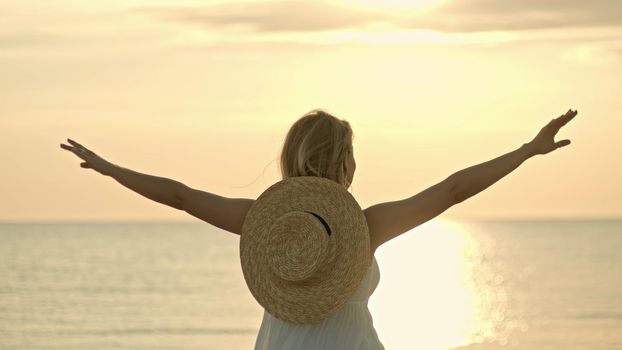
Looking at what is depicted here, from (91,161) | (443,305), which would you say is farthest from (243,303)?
(91,161)

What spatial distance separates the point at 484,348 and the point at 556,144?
26056 mm

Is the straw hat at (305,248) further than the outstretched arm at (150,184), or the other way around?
the outstretched arm at (150,184)

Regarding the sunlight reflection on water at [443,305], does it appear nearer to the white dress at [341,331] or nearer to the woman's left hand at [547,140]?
the white dress at [341,331]

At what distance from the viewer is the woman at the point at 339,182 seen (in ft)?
17.3

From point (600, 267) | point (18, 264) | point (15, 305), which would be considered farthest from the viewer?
point (18, 264)

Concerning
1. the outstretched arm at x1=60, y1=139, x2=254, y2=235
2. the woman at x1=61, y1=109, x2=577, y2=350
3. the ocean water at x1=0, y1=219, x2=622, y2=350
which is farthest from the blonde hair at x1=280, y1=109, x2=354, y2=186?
the ocean water at x1=0, y1=219, x2=622, y2=350

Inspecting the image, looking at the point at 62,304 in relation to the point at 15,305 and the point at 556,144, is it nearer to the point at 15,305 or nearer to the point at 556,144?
the point at 15,305

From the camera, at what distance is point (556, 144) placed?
17.9 feet

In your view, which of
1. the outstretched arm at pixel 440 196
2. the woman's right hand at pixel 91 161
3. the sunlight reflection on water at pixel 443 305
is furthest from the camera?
the sunlight reflection on water at pixel 443 305

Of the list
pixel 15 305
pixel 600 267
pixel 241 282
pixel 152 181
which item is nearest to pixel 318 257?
pixel 152 181

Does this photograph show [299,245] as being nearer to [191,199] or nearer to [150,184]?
[191,199]

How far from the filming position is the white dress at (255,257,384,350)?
5.48 meters

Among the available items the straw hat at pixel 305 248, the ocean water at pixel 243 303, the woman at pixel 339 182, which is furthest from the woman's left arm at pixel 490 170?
the ocean water at pixel 243 303

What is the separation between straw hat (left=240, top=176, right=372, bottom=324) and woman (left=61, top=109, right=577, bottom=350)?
83 millimetres
